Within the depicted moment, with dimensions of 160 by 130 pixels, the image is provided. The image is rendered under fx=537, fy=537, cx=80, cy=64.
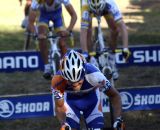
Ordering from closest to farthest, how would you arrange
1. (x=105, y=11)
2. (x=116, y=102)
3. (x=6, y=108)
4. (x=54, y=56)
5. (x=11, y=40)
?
(x=116, y=102)
(x=6, y=108)
(x=105, y=11)
(x=54, y=56)
(x=11, y=40)

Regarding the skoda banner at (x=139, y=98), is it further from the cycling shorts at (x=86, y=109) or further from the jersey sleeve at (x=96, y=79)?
the jersey sleeve at (x=96, y=79)

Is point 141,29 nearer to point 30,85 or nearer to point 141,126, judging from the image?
point 30,85

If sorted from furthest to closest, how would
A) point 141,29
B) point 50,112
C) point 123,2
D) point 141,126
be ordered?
point 123,2 < point 141,29 < point 141,126 < point 50,112

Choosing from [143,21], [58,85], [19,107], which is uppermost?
[143,21]

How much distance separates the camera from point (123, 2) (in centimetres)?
3152

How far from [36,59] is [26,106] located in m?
4.16

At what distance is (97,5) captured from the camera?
9359mm

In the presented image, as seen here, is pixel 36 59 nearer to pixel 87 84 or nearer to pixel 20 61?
pixel 20 61

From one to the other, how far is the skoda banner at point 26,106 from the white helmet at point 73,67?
1953 mm

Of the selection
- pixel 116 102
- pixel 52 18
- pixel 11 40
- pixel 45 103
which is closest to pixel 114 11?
pixel 52 18

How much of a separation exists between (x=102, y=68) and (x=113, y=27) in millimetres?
1132

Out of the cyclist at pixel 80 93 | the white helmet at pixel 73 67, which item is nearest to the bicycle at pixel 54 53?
the cyclist at pixel 80 93

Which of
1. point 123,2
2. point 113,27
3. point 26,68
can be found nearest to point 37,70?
point 26,68

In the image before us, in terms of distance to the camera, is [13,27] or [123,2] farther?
[123,2]
